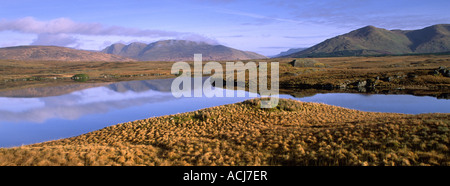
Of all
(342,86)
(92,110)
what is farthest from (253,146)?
(342,86)

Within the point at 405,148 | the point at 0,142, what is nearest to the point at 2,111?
the point at 0,142

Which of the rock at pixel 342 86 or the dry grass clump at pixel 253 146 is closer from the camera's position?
the dry grass clump at pixel 253 146

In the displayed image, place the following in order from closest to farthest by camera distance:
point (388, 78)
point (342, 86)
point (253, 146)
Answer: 1. point (253, 146)
2. point (342, 86)
3. point (388, 78)

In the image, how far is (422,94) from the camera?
3525cm

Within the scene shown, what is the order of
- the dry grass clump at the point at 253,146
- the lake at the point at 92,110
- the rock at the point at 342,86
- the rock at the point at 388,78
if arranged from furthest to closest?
the rock at the point at 388,78, the rock at the point at 342,86, the lake at the point at 92,110, the dry grass clump at the point at 253,146

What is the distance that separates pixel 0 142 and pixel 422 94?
45.6 m

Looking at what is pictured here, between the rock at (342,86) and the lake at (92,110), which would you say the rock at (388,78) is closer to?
the rock at (342,86)

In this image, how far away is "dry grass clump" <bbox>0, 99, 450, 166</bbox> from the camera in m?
10.3

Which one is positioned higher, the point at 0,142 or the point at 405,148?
the point at 405,148

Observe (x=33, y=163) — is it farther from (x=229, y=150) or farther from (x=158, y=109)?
(x=158, y=109)

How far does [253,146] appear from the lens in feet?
43.8

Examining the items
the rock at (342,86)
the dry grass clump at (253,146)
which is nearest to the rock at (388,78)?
the rock at (342,86)

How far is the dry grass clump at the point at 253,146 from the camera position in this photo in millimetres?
10281

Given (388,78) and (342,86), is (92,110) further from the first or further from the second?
(388,78)
